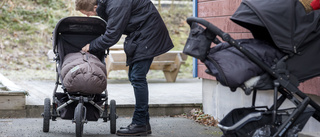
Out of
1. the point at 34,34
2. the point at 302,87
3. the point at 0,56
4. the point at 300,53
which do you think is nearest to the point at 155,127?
the point at 302,87

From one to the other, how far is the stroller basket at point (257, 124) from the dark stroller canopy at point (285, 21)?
19.0 inches

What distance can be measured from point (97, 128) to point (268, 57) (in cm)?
297

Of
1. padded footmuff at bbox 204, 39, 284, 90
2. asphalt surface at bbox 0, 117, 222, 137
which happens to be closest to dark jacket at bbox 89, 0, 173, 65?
asphalt surface at bbox 0, 117, 222, 137

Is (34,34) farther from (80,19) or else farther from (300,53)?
(300,53)

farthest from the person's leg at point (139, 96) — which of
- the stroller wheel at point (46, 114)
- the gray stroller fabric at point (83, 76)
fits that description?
the stroller wheel at point (46, 114)

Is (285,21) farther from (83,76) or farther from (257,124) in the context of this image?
(83,76)

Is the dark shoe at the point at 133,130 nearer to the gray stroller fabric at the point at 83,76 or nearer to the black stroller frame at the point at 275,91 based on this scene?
the gray stroller fabric at the point at 83,76

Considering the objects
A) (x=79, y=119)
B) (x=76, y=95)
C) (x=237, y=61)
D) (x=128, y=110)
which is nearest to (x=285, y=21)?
(x=237, y=61)

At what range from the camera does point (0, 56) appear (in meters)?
15.0

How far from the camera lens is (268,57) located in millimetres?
3742

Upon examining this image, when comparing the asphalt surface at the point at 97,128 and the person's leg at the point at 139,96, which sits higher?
the person's leg at the point at 139,96

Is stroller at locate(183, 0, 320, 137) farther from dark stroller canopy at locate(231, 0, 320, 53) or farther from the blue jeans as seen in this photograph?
the blue jeans

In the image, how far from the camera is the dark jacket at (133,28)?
526 centimetres

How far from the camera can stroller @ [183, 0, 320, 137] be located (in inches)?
144
